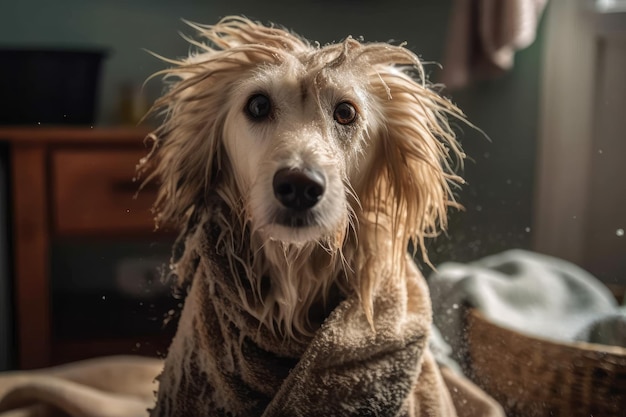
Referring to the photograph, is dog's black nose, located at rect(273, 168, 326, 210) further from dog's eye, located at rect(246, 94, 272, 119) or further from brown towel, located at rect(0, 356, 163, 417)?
brown towel, located at rect(0, 356, 163, 417)

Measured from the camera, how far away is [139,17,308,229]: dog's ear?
1.82ft

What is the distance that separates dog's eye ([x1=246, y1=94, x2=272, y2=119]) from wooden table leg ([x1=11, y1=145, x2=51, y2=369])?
0.22 metres

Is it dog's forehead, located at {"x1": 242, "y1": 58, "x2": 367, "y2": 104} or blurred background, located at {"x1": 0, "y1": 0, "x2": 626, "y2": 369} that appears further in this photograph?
blurred background, located at {"x1": 0, "y1": 0, "x2": 626, "y2": 369}

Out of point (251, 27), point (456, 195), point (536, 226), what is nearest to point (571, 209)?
A: point (536, 226)

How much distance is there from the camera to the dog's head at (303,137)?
19.3 inches

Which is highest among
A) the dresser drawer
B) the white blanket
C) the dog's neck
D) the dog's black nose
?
the dog's black nose

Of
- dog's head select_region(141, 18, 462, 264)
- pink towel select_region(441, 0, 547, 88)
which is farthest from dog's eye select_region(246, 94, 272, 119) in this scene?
pink towel select_region(441, 0, 547, 88)

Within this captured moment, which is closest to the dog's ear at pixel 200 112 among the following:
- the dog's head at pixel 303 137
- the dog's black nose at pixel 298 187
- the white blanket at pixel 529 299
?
the dog's head at pixel 303 137

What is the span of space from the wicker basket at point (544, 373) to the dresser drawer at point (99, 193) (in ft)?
1.11

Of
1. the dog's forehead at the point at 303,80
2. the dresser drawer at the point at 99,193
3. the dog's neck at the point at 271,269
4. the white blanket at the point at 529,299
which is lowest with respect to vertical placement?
the white blanket at the point at 529,299

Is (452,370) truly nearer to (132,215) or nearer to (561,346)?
(561,346)

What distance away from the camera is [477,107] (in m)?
0.65

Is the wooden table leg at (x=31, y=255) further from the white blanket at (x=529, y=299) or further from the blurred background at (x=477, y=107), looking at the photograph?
the white blanket at (x=529, y=299)

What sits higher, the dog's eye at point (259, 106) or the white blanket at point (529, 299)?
the dog's eye at point (259, 106)
